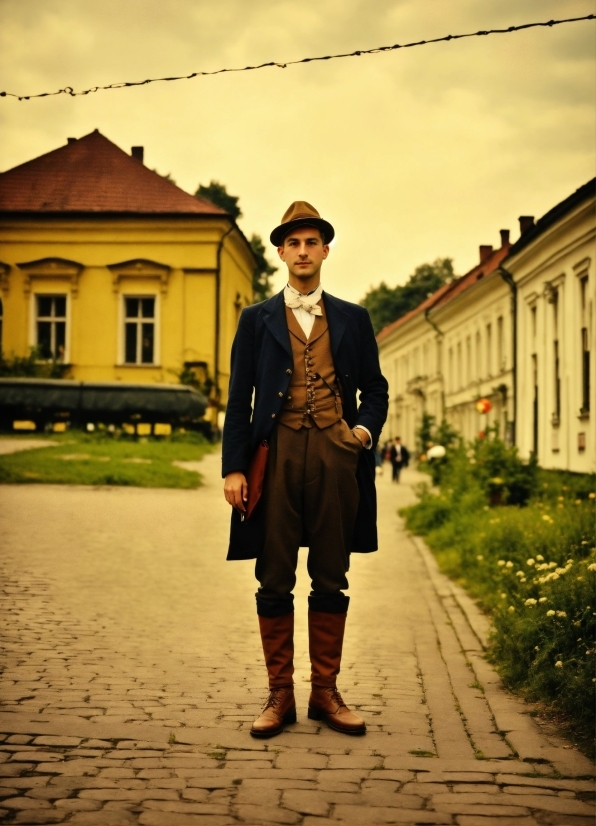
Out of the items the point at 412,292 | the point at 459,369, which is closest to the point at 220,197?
the point at 459,369

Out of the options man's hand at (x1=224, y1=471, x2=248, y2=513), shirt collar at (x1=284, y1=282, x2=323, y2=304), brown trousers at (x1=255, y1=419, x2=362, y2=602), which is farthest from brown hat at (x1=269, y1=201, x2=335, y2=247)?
man's hand at (x1=224, y1=471, x2=248, y2=513)

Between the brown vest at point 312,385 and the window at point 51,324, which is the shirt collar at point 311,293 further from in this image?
the window at point 51,324

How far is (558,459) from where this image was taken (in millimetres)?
28453

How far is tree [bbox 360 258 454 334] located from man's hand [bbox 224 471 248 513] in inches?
3203

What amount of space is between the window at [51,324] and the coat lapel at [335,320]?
29.1m

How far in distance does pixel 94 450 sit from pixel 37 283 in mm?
11692

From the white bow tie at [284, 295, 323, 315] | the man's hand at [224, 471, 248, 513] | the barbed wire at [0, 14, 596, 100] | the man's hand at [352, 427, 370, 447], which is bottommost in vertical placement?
the man's hand at [224, 471, 248, 513]

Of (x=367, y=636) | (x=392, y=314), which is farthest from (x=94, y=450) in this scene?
(x=392, y=314)

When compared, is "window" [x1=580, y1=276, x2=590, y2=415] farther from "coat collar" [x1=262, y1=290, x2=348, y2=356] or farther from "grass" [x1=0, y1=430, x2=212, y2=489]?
"coat collar" [x1=262, y1=290, x2=348, y2=356]

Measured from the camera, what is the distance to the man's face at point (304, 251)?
5094mm

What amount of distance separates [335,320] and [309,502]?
0.86m

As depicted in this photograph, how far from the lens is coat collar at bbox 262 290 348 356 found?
5.03 meters

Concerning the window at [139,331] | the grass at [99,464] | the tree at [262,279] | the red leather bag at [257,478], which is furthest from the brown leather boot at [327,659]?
the tree at [262,279]

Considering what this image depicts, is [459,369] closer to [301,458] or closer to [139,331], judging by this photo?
[139,331]
